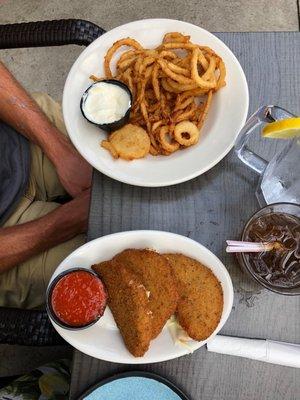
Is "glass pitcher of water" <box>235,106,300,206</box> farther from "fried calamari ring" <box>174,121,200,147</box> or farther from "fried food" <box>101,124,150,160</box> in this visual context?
"fried food" <box>101,124,150,160</box>

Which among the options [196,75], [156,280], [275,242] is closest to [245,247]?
[275,242]

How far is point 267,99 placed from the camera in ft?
4.34

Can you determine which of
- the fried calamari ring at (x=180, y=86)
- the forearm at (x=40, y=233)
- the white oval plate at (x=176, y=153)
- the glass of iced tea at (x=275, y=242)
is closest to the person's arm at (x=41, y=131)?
the forearm at (x=40, y=233)

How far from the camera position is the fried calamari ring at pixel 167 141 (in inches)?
49.1

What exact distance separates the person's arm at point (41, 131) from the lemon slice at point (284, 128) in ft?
2.36

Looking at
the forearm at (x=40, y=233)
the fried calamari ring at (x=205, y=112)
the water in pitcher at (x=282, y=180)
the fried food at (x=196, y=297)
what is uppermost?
the fried calamari ring at (x=205, y=112)

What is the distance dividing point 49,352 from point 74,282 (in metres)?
1.11

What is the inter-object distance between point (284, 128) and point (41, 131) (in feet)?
2.88

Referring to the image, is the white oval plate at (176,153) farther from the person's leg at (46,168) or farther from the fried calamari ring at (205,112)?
the person's leg at (46,168)

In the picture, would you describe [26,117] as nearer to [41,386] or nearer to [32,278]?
[32,278]

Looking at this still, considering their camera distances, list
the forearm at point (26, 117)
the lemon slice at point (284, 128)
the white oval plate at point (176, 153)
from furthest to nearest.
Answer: the forearm at point (26, 117)
the white oval plate at point (176, 153)
the lemon slice at point (284, 128)

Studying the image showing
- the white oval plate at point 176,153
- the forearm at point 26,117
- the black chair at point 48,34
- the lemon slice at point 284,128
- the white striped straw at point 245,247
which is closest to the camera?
the lemon slice at point 284,128

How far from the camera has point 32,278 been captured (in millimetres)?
1542

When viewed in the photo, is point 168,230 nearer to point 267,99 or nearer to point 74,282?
point 74,282
